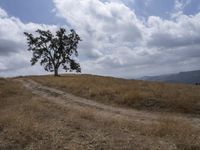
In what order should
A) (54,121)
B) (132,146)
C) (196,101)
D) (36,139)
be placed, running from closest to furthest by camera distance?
(132,146)
(36,139)
(54,121)
(196,101)

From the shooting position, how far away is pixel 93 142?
9.89 metres

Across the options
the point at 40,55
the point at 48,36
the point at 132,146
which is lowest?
the point at 132,146

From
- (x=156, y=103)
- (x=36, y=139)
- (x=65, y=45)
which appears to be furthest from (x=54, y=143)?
(x=65, y=45)

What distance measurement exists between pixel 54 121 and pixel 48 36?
45789 mm

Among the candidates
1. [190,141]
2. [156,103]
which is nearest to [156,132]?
[190,141]

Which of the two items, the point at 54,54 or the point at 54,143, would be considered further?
the point at 54,54

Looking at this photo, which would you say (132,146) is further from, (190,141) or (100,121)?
(100,121)

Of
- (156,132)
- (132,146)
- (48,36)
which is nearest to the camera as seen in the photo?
(132,146)

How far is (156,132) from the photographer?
1124cm

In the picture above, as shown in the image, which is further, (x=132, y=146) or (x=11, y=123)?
(x=11, y=123)

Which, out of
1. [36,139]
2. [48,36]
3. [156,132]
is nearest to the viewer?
[36,139]

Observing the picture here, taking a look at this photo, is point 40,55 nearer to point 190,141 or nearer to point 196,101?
point 196,101

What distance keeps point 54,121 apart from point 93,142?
4.20 metres

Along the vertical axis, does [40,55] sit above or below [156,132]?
above
